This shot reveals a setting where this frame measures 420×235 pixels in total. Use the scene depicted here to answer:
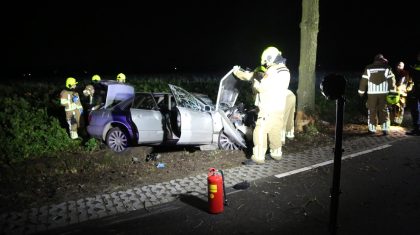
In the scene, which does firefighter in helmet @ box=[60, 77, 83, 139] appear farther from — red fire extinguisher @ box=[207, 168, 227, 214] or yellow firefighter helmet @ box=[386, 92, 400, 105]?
yellow firefighter helmet @ box=[386, 92, 400, 105]

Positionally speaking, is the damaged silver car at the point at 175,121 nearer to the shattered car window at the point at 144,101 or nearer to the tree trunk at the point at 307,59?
the shattered car window at the point at 144,101

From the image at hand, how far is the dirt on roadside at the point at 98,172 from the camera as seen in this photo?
5.56m

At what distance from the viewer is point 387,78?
9258 mm

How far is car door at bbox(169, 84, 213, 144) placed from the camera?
24.9 feet

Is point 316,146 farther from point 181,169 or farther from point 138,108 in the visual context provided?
point 138,108

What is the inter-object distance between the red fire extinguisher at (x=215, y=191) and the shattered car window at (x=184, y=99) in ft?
10.6

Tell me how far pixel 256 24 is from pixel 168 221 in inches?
1674

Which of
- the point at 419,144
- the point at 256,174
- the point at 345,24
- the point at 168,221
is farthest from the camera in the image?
the point at 345,24

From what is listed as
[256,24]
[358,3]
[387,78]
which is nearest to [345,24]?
[358,3]

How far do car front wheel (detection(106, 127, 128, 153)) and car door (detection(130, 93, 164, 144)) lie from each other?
52cm

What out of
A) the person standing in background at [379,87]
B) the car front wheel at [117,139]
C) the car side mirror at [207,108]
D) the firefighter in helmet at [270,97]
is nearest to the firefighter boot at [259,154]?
the firefighter in helmet at [270,97]

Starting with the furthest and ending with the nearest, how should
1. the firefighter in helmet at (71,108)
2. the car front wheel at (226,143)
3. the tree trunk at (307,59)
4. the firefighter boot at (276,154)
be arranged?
the tree trunk at (307,59) → the firefighter in helmet at (71,108) → the car front wheel at (226,143) → the firefighter boot at (276,154)

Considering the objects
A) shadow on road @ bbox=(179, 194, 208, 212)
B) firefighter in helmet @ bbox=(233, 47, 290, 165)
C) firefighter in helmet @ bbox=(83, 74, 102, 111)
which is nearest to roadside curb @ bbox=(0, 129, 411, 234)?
shadow on road @ bbox=(179, 194, 208, 212)

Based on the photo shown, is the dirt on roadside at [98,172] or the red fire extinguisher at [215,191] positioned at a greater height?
the red fire extinguisher at [215,191]
